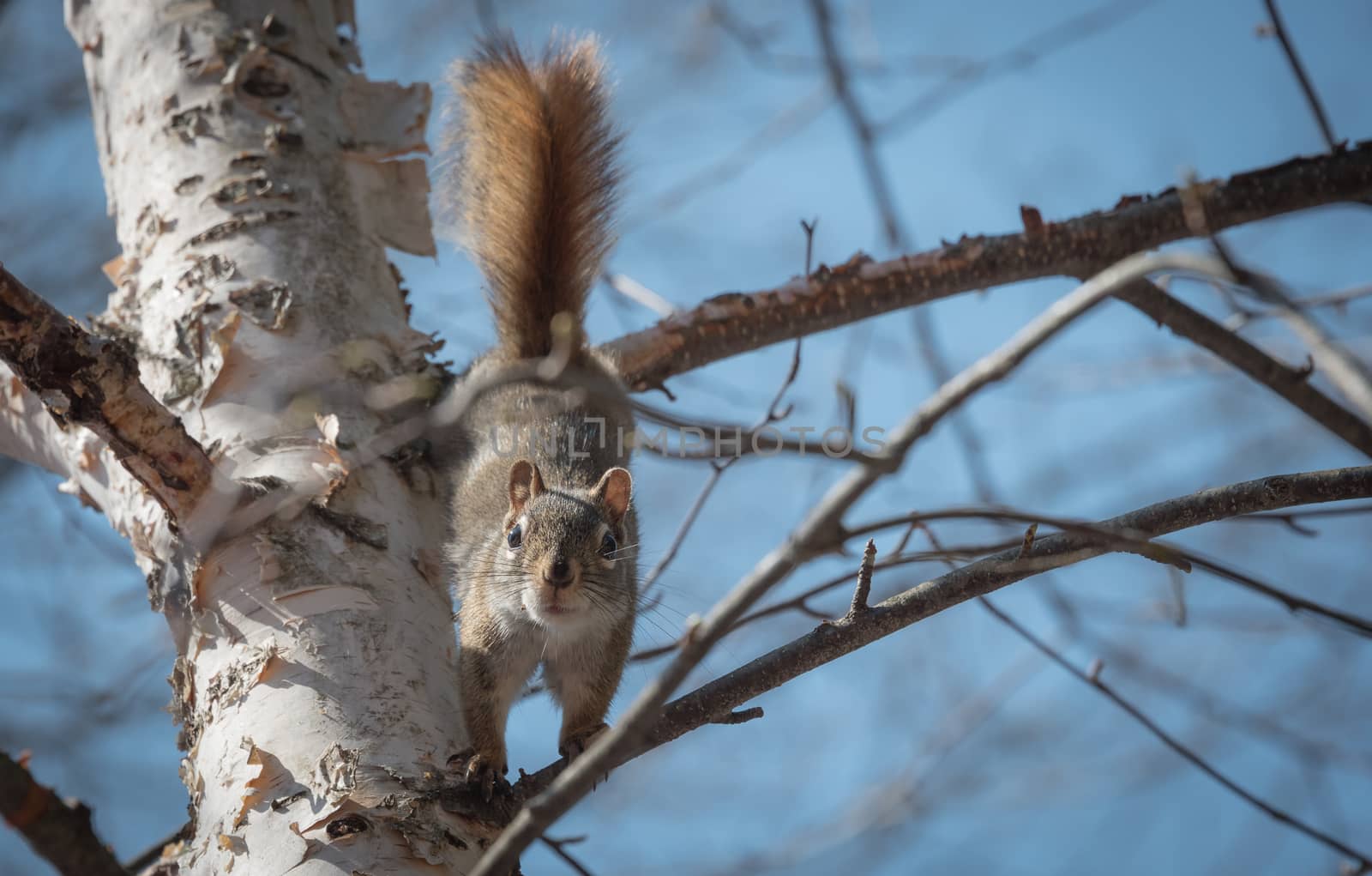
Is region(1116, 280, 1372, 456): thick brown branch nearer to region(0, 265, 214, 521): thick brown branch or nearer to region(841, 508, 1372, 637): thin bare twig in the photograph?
region(841, 508, 1372, 637): thin bare twig

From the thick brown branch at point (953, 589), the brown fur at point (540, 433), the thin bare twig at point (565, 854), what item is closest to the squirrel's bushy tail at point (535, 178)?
the brown fur at point (540, 433)

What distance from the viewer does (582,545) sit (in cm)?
240

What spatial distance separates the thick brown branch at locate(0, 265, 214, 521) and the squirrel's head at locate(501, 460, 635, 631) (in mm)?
817

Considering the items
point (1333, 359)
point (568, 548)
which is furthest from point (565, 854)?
point (1333, 359)

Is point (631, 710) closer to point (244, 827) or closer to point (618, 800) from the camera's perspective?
point (244, 827)

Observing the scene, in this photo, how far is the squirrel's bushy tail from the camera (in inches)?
107

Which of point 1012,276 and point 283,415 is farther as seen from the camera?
point 1012,276

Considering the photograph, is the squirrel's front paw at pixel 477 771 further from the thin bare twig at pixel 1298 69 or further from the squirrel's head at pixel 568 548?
the thin bare twig at pixel 1298 69

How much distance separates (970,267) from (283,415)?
Result: 48.9 inches

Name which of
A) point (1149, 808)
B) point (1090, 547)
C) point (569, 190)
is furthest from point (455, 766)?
point (1149, 808)

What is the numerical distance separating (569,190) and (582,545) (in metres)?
0.93

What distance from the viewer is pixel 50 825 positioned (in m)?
0.94

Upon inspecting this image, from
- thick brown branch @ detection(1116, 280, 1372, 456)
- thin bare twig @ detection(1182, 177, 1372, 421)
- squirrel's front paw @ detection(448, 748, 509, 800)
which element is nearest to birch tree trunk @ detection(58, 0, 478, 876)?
squirrel's front paw @ detection(448, 748, 509, 800)

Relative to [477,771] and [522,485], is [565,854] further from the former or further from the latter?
[522,485]
